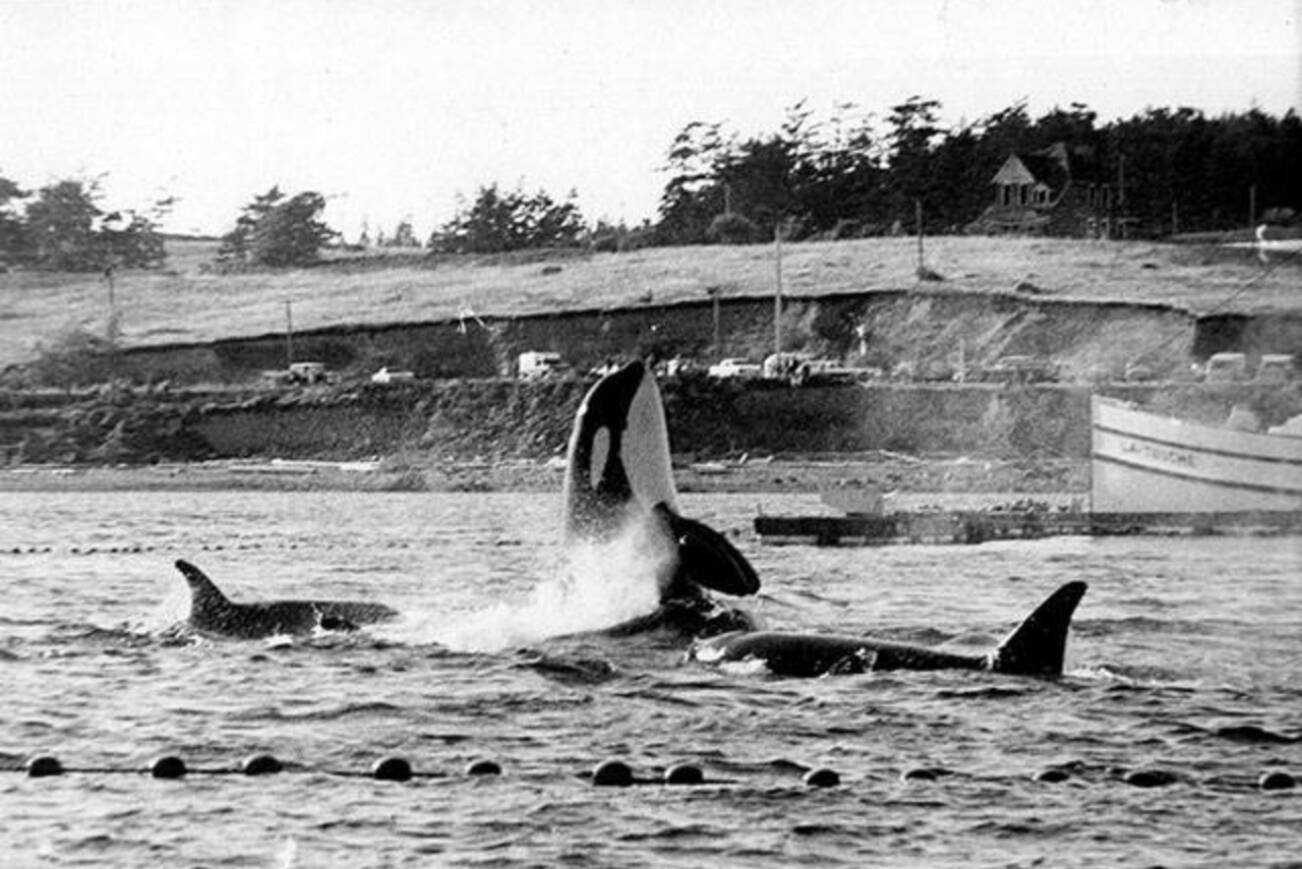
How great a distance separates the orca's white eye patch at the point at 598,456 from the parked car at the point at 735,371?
82.7 metres

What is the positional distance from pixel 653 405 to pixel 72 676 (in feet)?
24.0

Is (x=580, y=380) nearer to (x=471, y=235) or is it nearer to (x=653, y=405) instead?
(x=471, y=235)

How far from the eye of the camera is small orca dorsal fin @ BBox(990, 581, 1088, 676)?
26906 millimetres

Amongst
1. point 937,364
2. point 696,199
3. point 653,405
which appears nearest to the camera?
point 653,405

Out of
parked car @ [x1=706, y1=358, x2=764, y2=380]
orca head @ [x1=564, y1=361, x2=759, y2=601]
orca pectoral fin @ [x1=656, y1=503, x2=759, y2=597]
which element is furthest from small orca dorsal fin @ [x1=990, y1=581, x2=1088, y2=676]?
parked car @ [x1=706, y1=358, x2=764, y2=380]

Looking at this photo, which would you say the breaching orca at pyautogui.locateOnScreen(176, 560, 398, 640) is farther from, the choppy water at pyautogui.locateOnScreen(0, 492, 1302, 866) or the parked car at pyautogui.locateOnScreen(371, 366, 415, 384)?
the parked car at pyautogui.locateOnScreen(371, 366, 415, 384)

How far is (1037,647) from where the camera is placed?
27.5 meters

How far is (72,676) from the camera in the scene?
101 feet

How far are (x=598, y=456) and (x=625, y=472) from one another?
1.18 ft

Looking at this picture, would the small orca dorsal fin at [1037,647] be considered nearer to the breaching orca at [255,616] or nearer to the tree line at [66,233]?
the breaching orca at [255,616]

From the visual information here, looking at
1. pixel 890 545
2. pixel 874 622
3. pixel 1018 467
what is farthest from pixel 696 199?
pixel 874 622

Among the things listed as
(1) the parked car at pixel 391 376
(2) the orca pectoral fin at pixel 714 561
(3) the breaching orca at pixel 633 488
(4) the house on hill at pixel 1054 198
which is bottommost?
(1) the parked car at pixel 391 376

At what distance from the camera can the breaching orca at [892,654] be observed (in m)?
27.3

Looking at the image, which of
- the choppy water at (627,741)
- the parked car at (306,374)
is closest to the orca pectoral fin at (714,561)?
the choppy water at (627,741)
